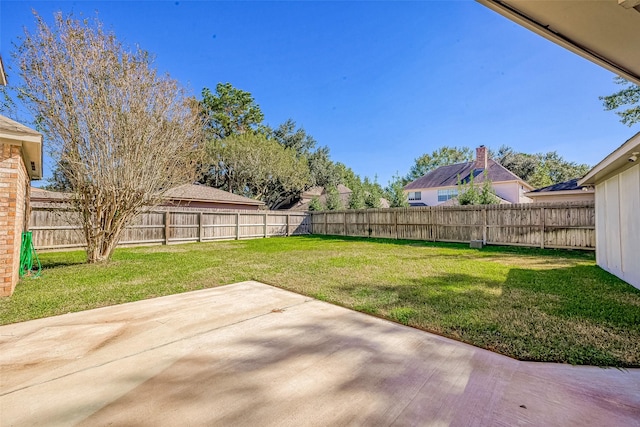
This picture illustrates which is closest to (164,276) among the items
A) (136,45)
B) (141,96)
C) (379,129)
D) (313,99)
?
(141,96)

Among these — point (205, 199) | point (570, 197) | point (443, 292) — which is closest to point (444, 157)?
point (570, 197)

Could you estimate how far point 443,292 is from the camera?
4312mm

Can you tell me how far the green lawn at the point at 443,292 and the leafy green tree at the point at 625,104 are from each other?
29.0 feet

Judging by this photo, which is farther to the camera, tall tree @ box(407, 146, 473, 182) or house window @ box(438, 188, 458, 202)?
tall tree @ box(407, 146, 473, 182)

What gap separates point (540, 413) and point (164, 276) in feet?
19.3

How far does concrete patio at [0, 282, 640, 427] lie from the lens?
159 centimetres

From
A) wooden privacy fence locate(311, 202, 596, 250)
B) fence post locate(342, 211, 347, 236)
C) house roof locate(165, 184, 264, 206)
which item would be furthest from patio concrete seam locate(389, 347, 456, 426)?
house roof locate(165, 184, 264, 206)

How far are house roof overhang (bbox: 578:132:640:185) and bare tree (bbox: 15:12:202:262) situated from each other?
8.67 metres

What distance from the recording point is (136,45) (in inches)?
263

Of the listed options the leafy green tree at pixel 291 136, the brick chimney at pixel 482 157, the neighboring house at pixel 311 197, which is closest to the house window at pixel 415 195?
the neighboring house at pixel 311 197

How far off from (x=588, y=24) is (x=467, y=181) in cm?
2259

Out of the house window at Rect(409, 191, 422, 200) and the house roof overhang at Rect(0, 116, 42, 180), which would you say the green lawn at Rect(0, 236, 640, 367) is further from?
the house window at Rect(409, 191, 422, 200)

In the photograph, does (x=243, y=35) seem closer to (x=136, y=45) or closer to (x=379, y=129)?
(x=136, y=45)

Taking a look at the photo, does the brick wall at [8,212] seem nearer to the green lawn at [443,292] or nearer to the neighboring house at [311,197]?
the green lawn at [443,292]
